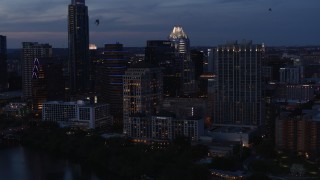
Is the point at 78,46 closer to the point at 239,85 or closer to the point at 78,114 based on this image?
the point at 78,114

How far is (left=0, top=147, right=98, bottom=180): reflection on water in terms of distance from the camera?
922 cm

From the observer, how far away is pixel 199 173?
25.7 ft

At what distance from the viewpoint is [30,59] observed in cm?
1916

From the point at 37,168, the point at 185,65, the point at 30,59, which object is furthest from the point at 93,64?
the point at 37,168

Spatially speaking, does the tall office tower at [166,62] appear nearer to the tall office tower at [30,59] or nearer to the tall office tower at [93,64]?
the tall office tower at [93,64]

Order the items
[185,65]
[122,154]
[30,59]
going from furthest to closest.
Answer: [185,65], [30,59], [122,154]

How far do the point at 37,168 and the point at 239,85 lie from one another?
5.36 metres

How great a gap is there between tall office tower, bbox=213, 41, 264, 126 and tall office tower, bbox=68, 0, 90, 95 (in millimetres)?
8853

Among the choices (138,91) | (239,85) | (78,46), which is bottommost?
(138,91)

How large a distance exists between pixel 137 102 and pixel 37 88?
478 cm

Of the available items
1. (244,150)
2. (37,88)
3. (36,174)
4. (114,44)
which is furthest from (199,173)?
(37,88)

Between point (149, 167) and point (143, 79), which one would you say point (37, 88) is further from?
point (149, 167)

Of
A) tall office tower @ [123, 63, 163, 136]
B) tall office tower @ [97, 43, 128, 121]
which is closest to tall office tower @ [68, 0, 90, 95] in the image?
tall office tower @ [97, 43, 128, 121]

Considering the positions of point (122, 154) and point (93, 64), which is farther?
point (93, 64)
